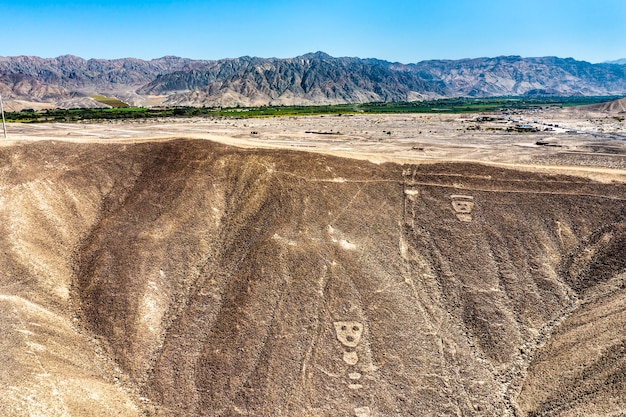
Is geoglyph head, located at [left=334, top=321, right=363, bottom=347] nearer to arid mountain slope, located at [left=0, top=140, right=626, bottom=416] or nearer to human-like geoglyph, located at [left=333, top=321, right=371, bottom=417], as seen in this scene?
human-like geoglyph, located at [left=333, top=321, right=371, bottom=417]

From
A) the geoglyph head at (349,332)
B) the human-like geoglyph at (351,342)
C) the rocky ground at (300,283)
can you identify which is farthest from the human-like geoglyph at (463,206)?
the human-like geoglyph at (351,342)

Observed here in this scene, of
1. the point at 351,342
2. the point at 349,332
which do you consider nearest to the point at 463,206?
the point at 349,332

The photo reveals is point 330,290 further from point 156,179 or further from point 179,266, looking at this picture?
point 156,179

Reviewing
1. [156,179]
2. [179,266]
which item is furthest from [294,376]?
[156,179]

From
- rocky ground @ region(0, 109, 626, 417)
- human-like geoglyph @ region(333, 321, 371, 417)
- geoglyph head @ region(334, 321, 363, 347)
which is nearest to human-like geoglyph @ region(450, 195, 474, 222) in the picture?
rocky ground @ region(0, 109, 626, 417)

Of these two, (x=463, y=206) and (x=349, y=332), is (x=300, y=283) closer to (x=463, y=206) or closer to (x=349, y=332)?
(x=349, y=332)

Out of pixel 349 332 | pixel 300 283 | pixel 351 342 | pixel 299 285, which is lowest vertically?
pixel 351 342
